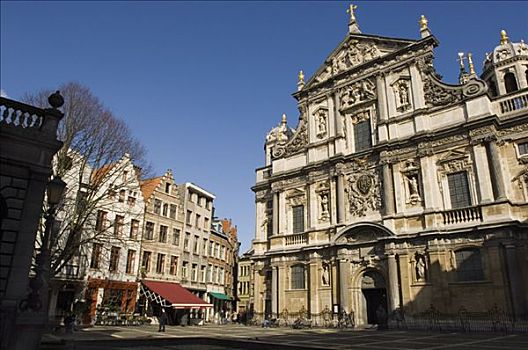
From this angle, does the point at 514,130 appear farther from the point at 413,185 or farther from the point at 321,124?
the point at 321,124

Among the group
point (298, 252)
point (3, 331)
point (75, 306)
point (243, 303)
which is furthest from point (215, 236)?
point (3, 331)

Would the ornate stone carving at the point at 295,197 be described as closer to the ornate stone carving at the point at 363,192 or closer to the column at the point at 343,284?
the ornate stone carving at the point at 363,192

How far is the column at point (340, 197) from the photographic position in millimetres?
27078

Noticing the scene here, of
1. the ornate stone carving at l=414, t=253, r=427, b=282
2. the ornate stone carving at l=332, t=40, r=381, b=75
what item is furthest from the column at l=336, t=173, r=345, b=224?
the ornate stone carving at l=332, t=40, r=381, b=75

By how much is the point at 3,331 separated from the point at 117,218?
2176cm

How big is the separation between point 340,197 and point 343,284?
598 cm

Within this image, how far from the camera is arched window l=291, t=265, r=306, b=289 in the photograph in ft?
93.2

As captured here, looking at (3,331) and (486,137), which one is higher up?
(486,137)

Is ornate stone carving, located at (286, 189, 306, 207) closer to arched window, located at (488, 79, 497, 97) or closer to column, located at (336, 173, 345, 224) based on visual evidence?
column, located at (336, 173, 345, 224)

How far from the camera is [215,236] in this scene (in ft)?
139

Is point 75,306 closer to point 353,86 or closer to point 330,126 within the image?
point 330,126

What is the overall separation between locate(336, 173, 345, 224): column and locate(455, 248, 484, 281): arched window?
7813mm

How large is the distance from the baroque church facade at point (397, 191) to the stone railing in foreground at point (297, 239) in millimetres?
113

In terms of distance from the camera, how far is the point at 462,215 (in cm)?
2178
